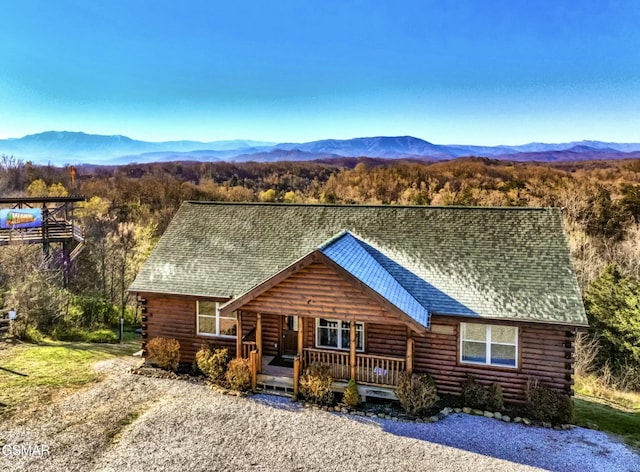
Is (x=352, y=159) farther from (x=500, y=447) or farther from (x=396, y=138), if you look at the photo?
(x=500, y=447)

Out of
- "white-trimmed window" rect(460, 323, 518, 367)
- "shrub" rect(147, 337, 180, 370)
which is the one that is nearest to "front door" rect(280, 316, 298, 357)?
"shrub" rect(147, 337, 180, 370)

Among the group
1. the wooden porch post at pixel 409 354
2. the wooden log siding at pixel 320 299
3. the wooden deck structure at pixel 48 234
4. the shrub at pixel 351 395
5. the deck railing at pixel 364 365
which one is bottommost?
the shrub at pixel 351 395

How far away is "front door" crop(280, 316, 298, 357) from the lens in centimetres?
1759

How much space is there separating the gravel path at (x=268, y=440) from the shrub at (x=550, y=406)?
1.92ft

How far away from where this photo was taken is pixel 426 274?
16.5 m

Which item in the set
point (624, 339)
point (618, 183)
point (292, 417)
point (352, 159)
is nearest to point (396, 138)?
point (352, 159)

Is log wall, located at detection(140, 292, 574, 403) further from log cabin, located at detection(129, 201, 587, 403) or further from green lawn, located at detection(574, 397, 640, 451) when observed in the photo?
green lawn, located at detection(574, 397, 640, 451)

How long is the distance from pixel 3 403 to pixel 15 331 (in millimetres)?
8277

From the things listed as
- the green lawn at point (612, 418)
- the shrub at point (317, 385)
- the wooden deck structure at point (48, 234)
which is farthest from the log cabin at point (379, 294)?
the wooden deck structure at point (48, 234)

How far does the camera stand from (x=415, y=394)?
1437cm

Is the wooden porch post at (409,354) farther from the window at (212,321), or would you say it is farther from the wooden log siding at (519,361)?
the window at (212,321)

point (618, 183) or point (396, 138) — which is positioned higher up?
point (396, 138)

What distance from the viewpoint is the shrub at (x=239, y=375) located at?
15609mm

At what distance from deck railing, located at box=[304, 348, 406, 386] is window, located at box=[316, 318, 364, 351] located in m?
0.74
